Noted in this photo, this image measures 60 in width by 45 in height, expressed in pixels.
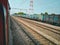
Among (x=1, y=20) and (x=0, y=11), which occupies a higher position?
(x=0, y=11)

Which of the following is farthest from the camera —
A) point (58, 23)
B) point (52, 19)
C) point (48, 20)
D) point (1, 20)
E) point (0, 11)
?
point (48, 20)

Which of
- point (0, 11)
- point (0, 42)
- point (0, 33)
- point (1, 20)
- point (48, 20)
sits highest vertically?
point (0, 11)

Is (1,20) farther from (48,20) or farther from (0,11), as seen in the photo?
(48,20)

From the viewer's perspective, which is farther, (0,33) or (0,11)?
(0,33)

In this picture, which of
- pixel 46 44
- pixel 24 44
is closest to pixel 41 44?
pixel 46 44

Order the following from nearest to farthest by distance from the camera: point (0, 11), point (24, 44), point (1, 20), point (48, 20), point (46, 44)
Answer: point (0, 11)
point (1, 20)
point (46, 44)
point (24, 44)
point (48, 20)

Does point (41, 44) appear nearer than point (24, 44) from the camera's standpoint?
Yes

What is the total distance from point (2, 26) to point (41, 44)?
9.06 m

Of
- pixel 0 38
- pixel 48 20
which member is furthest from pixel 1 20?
pixel 48 20

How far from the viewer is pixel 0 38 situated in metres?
3.11

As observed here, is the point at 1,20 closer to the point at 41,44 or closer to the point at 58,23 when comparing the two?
the point at 41,44

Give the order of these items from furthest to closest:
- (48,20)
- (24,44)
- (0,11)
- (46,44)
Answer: (48,20) < (24,44) < (46,44) < (0,11)

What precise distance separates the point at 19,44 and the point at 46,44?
9.37 feet

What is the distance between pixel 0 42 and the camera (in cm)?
315
